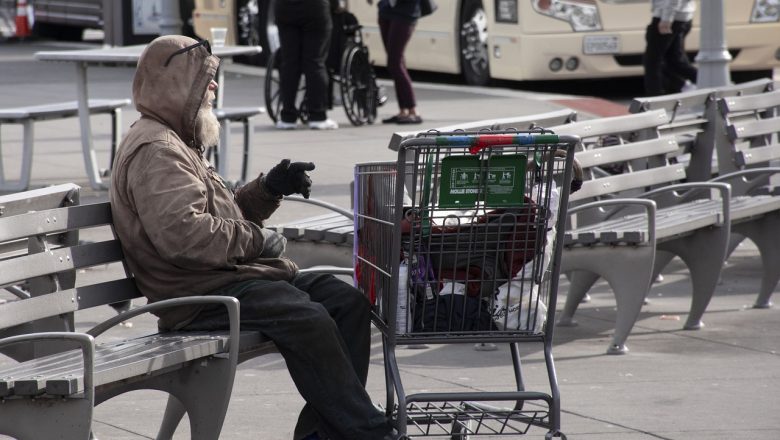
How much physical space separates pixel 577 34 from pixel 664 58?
1.59 m

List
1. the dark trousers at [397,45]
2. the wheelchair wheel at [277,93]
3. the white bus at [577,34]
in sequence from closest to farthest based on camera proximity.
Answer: the dark trousers at [397,45] < the wheelchair wheel at [277,93] < the white bus at [577,34]

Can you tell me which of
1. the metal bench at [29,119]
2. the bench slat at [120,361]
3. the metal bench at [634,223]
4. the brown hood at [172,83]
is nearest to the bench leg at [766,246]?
the metal bench at [634,223]

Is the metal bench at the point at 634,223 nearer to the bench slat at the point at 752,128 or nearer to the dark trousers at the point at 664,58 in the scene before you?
the bench slat at the point at 752,128

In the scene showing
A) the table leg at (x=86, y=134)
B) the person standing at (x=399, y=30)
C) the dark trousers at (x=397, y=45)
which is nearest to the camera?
the table leg at (x=86, y=134)

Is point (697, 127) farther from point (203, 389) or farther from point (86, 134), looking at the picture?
point (203, 389)

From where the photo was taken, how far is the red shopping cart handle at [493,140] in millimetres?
4188

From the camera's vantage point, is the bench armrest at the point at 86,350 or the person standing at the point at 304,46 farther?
the person standing at the point at 304,46

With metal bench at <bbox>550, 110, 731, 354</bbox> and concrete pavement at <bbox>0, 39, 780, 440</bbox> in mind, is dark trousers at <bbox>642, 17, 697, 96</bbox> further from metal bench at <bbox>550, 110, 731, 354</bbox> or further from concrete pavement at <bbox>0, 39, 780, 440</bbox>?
metal bench at <bbox>550, 110, 731, 354</bbox>

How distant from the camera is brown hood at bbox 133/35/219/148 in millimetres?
4617

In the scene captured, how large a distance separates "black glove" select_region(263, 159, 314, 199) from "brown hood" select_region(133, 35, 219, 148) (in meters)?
0.32

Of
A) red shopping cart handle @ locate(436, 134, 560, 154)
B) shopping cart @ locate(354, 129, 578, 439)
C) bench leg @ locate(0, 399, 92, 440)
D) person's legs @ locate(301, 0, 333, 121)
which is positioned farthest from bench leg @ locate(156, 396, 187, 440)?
person's legs @ locate(301, 0, 333, 121)

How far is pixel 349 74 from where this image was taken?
46.7ft

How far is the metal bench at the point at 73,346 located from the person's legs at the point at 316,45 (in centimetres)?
843

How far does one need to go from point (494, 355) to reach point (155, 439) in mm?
1944
